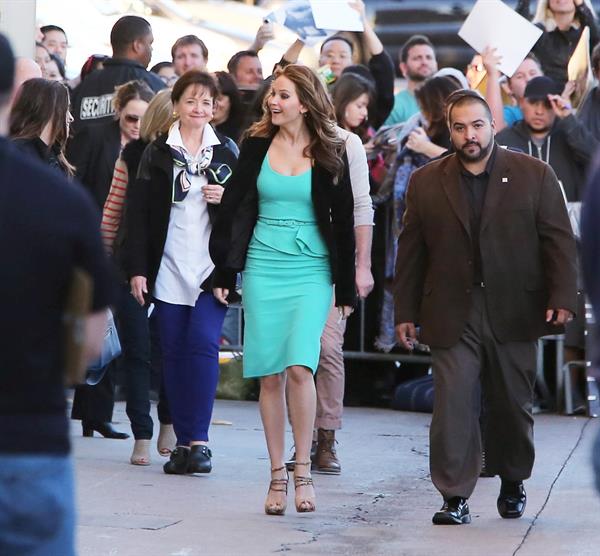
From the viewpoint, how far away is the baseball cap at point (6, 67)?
3400mm

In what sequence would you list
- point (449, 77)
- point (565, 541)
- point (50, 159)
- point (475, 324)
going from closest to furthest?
point (565, 541)
point (475, 324)
point (50, 159)
point (449, 77)

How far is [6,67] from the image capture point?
343 centimetres

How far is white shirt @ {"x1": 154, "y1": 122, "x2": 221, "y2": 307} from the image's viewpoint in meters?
8.46

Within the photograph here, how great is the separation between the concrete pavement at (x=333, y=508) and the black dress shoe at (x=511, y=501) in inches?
2.3

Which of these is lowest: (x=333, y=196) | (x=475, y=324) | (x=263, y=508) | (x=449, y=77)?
(x=263, y=508)

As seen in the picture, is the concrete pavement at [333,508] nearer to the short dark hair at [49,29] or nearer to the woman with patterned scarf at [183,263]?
the woman with patterned scarf at [183,263]

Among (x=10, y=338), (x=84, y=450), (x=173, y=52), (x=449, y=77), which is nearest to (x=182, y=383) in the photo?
(x=84, y=450)

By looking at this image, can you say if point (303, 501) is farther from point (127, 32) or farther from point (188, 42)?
point (188, 42)

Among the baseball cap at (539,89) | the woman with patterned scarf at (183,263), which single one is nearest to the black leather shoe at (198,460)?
the woman with patterned scarf at (183,263)

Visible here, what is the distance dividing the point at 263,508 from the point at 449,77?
4.00m

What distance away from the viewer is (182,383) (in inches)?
335

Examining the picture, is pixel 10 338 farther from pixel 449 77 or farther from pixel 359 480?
pixel 449 77

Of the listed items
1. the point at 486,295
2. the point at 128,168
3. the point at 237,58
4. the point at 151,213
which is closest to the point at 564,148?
the point at 237,58

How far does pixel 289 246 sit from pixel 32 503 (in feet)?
13.8
